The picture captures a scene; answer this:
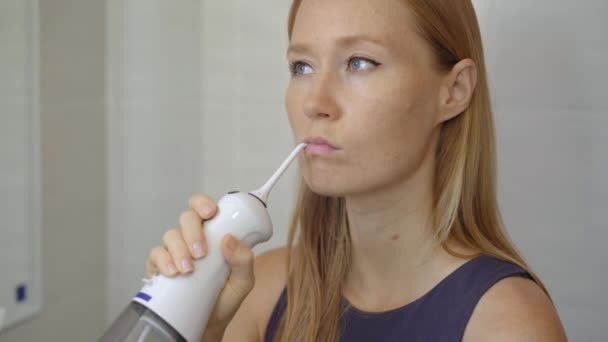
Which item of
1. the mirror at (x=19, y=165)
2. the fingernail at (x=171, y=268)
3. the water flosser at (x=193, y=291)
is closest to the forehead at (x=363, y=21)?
the water flosser at (x=193, y=291)

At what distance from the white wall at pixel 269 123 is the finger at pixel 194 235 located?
0.69 meters

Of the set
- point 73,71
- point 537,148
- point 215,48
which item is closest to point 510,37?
point 537,148

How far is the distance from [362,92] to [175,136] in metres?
0.71

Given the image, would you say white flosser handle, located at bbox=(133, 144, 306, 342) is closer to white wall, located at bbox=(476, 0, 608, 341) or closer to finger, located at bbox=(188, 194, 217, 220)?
finger, located at bbox=(188, 194, 217, 220)

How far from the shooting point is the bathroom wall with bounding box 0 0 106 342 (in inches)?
48.3

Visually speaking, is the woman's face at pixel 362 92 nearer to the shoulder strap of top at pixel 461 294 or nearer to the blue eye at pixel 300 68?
the blue eye at pixel 300 68

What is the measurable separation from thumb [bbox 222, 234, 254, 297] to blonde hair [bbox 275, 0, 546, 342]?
0.23 m

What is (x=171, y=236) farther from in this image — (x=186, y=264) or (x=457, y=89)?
(x=457, y=89)

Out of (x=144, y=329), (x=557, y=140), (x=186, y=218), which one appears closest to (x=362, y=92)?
(x=186, y=218)

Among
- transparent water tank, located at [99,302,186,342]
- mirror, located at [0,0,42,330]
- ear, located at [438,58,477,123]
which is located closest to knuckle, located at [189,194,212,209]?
transparent water tank, located at [99,302,186,342]

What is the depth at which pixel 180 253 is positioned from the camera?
2.19ft

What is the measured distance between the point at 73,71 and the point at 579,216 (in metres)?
1.02

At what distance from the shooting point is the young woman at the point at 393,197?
798mm

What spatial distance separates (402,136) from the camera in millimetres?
827
